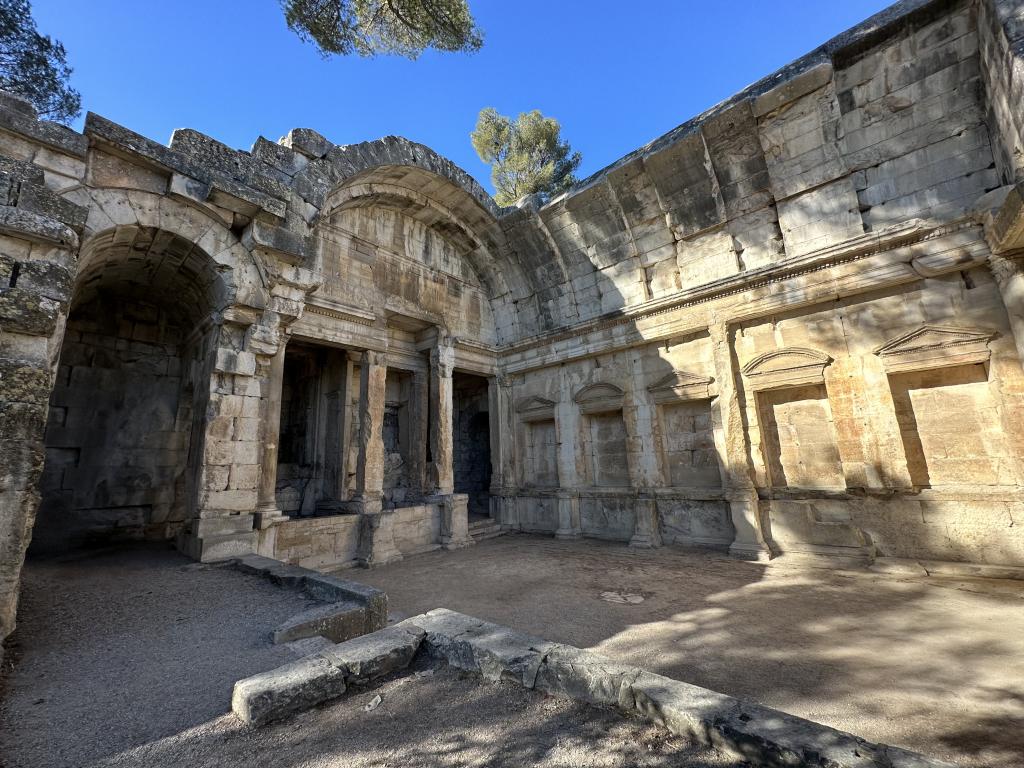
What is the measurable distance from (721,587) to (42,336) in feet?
24.0

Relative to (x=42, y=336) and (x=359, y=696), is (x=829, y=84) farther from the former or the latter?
(x=42, y=336)

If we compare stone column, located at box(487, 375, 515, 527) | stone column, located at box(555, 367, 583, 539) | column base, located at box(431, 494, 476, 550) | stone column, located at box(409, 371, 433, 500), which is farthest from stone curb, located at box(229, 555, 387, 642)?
stone column, located at box(487, 375, 515, 527)

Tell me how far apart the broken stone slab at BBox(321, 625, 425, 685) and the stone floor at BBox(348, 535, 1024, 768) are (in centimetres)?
184

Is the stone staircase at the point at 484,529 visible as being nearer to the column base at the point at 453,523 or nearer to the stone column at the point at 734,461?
the column base at the point at 453,523

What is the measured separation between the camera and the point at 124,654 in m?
2.88

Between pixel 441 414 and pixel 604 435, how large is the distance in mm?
3587

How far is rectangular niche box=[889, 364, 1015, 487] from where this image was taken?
5738 mm

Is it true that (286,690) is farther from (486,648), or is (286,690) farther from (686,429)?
(686,429)

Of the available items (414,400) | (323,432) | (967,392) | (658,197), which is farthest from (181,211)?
(967,392)

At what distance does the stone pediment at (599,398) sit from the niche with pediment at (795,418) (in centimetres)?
248

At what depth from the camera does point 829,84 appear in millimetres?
6836

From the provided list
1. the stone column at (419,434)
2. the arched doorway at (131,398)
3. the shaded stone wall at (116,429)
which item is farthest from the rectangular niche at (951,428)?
the shaded stone wall at (116,429)

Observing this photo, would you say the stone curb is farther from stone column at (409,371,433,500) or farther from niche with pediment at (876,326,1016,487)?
niche with pediment at (876,326,1016,487)

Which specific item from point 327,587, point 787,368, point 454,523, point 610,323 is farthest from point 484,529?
point 787,368
